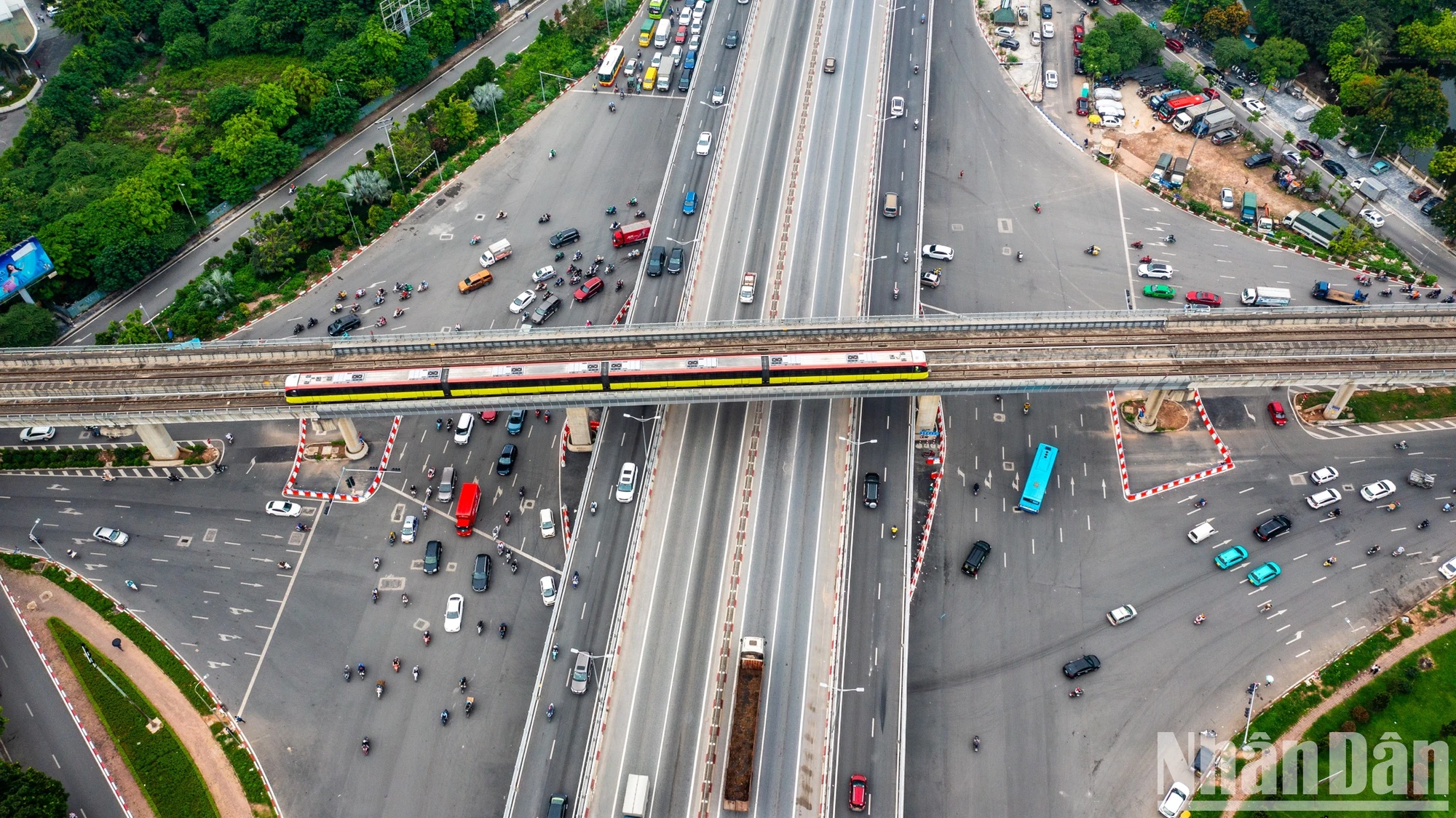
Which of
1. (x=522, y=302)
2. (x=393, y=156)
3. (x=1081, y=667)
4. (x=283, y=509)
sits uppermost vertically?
(x=393, y=156)

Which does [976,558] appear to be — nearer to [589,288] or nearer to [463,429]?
[463,429]

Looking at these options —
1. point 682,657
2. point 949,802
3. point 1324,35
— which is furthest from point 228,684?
point 1324,35

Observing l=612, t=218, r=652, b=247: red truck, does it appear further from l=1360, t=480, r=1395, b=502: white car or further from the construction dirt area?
l=1360, t=480, r=1395, b=502: white car

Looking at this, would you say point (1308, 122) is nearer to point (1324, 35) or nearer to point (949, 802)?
point (1324, 35)

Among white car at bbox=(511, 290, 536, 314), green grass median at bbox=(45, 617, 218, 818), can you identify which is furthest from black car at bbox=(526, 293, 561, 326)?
green grass median at bbox=(45, 617, 218, 818)

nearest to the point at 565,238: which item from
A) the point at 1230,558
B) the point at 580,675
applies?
the point at 580,675

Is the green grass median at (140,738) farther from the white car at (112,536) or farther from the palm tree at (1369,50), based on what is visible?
the palm tree at (1369,50)
